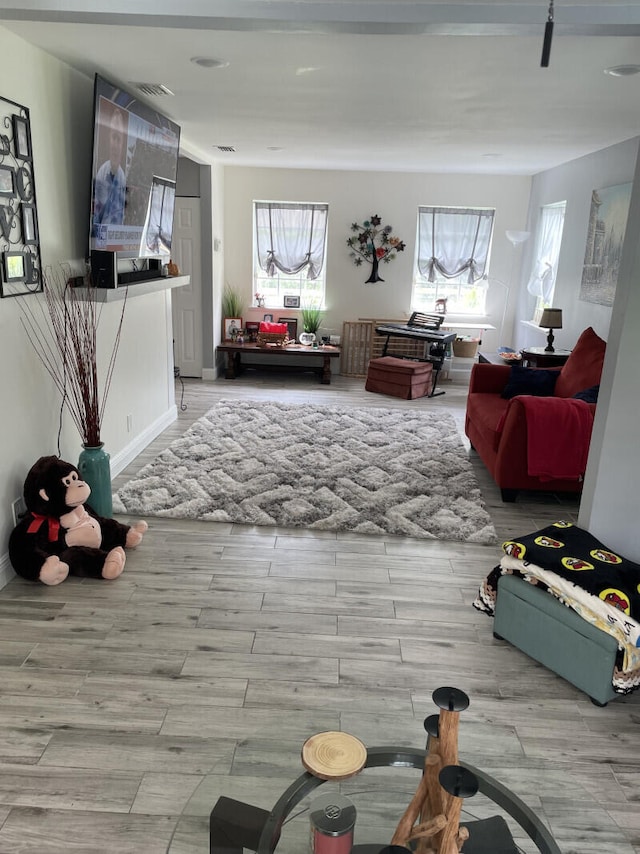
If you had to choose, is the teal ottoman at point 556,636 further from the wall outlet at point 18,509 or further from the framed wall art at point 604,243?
the framed wall art at point 604,243

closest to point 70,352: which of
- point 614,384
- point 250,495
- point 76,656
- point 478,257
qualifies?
point 250,495

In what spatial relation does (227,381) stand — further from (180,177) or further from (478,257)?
(478,257)

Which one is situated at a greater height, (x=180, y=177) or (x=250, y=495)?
(x=180, y=177)

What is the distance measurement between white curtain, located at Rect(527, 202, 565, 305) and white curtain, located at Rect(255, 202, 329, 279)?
2.47 m

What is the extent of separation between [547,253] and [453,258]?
4.17 ft

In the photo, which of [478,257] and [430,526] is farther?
[478,257]

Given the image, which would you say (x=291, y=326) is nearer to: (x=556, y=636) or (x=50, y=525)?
(x=50, y=525)

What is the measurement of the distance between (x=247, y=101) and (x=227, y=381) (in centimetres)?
372

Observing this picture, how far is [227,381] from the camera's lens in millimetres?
7195

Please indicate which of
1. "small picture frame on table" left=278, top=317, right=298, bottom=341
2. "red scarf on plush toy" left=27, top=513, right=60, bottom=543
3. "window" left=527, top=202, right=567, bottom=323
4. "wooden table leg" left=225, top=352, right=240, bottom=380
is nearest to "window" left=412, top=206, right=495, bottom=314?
"window" left=527, top=202, right=567, bottom=323

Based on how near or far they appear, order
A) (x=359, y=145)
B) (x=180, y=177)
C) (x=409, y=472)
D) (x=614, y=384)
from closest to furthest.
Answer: (x=614, y=384), (x=409, y=472), (x=359, y=145), (x=180, y=177)

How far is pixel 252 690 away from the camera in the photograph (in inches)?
87.7

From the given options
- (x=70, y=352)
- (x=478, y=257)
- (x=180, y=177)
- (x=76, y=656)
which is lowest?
(x=76, y=656)

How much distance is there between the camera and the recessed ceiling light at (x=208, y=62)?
2.97 metres
